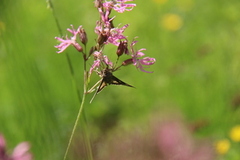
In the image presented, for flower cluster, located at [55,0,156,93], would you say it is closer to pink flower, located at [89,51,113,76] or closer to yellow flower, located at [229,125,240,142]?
pink flower, located at [89,51,113,76]

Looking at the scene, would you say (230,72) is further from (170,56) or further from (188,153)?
(188,153)

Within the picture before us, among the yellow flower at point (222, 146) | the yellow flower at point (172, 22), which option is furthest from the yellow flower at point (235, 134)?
the yellow flower at point (172, 22)

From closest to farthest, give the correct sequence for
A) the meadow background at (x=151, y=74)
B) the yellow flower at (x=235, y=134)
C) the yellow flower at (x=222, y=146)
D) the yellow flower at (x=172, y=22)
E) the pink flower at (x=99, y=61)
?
the pink flower at (x=99, y=61) → the yellow flower at (x=222, y=146) → the yellow flower at (x=235, y=134) → the meadow background at (x=151, y=74) → the yellow flower at (x=172, y=22)

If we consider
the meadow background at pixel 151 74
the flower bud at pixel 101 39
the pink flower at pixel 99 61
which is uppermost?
the flower bud at pixel 101 39

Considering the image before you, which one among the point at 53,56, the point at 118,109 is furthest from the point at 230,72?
the point at 53,56

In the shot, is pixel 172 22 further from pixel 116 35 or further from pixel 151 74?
pixel 116 35

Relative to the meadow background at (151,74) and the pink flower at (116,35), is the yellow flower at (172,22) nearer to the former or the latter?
the meadow background at (151,74)

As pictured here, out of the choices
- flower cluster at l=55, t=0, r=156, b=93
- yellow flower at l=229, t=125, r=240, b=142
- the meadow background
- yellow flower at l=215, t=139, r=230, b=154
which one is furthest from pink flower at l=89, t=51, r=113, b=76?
yellow flower at l=229, t=125, r=240, b=142

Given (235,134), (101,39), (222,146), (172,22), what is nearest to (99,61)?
(101,39)
